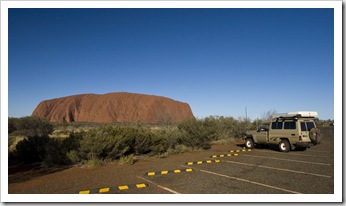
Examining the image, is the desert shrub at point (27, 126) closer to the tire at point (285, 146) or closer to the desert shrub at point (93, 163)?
the desert shrub at point (93, 163)

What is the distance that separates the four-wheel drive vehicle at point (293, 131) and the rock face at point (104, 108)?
214ft

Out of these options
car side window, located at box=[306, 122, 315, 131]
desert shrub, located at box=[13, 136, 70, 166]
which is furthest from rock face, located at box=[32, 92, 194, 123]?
desert shrub, located at box=[13, 136, 70, 166]

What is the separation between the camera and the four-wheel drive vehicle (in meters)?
13.5

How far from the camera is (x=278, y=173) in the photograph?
27.2 feet

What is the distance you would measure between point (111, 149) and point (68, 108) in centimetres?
7874

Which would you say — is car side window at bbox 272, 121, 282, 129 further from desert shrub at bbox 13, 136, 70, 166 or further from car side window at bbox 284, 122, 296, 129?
desert shrub at bbox 13, 136, 70, 166

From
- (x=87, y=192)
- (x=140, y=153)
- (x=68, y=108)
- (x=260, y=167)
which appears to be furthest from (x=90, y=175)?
(x=68, y=108)

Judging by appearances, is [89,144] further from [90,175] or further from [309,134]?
[309,134]

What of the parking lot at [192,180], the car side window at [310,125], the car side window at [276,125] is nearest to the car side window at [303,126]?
the car side window at [310,125]

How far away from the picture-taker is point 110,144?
430 inches

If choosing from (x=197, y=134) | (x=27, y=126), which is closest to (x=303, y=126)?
(x=197, y=134)

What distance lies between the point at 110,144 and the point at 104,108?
76.1 meters

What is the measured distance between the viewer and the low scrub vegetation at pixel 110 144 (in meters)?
10.4

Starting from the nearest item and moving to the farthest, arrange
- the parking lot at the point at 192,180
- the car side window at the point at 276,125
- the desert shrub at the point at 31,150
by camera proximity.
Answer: the parking lot at the point at 192,180, the desert shrub at the point at 31,150, the car side window at the point at 276,125
